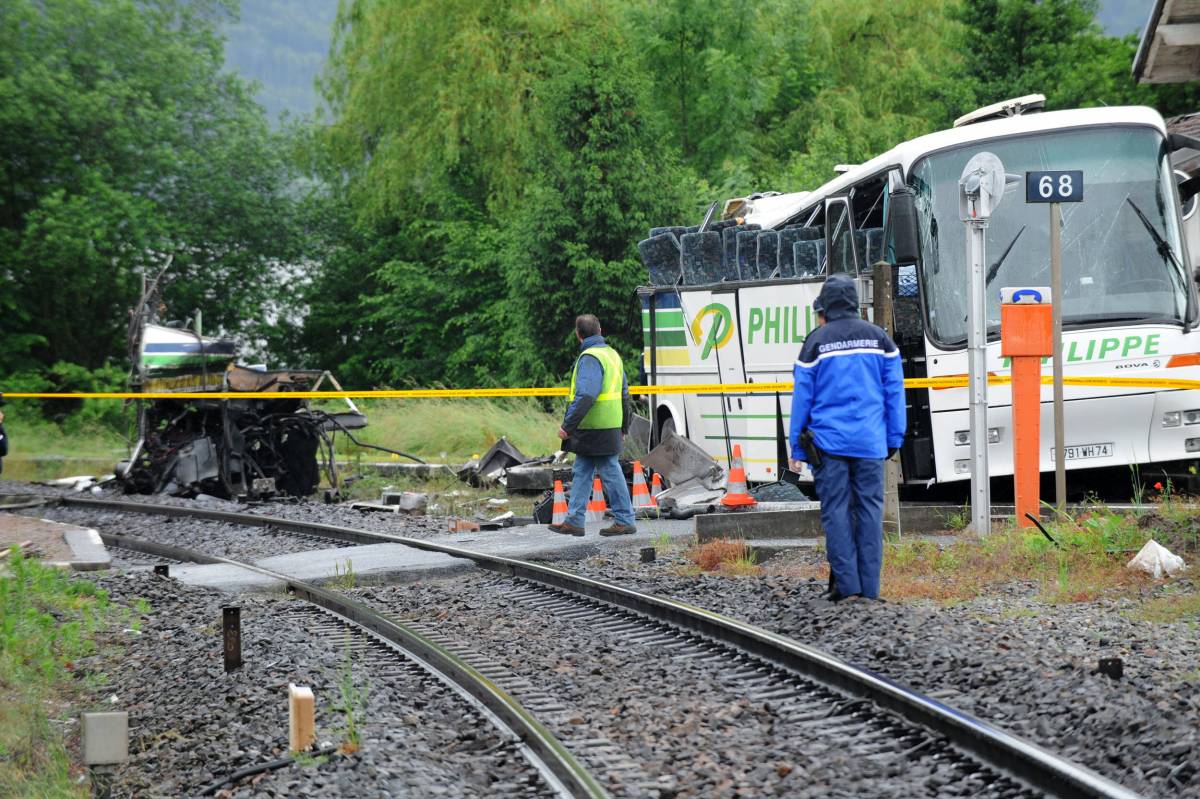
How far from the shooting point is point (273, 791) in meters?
5.25

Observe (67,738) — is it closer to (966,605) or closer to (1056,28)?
(966,605)

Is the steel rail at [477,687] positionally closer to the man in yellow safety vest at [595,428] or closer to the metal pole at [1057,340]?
the man in yellow safety vest at [595,428]

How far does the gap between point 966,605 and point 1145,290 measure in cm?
487

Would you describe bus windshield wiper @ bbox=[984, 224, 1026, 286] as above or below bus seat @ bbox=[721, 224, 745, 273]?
below

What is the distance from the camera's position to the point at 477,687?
6.64 meters

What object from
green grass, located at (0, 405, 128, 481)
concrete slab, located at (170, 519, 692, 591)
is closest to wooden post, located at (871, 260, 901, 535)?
concrete slab, located at (170, 519, 692, 591)

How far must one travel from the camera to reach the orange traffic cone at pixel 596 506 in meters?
13.7

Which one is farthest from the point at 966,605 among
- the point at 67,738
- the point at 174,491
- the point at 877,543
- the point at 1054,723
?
the point at 174,491

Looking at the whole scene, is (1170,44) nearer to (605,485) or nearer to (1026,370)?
(1026,370)

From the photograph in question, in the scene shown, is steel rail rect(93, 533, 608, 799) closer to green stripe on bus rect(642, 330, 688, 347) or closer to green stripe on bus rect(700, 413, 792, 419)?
green stripe on bus rect(700, 413, 792, 419)

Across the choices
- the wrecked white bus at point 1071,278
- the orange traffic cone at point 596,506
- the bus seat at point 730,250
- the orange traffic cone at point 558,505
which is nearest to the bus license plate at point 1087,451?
the wrecked white bus at point 1071,278

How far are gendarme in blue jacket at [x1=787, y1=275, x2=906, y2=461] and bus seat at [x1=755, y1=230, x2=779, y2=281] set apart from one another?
236 inches

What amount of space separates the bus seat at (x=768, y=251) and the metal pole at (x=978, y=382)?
3.66 metres

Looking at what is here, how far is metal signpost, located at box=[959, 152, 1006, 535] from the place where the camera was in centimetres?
1054
